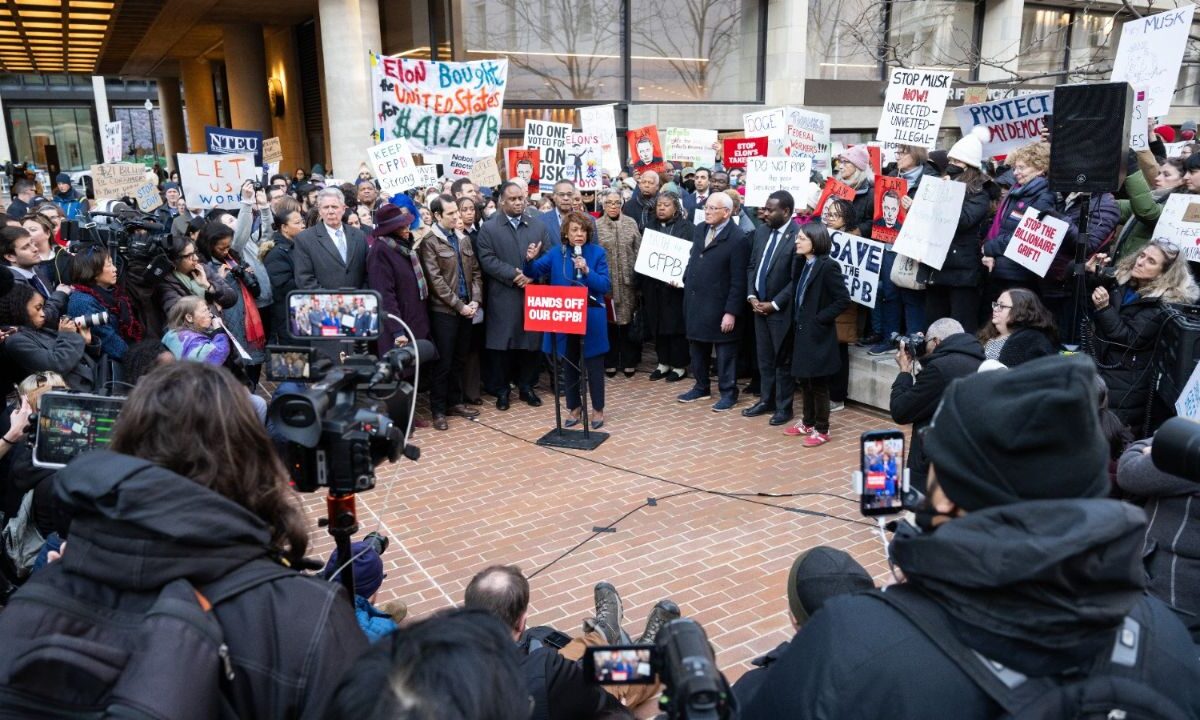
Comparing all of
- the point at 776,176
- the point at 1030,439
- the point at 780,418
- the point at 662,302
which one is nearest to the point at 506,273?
the point at 662,302

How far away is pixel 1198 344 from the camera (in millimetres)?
5082

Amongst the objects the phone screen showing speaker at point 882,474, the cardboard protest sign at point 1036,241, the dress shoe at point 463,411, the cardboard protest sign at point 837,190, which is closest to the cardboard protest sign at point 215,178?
the dress shoe at point 463,411

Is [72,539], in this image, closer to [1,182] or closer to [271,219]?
[271,219]

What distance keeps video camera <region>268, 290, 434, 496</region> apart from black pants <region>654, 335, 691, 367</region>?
6.60 meters

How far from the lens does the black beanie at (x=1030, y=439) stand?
1.54 meters

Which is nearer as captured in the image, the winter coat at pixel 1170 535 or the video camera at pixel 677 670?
the video camera at pixel 677 670

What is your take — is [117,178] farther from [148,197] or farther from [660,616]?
[660,616]

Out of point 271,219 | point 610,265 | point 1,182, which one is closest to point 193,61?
point 1,182

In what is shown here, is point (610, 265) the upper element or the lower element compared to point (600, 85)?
lower

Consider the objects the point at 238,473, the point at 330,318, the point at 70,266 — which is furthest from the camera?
Answer: the point at 70,266

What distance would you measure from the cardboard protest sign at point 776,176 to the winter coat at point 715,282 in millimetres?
868

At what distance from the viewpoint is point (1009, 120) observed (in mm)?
8773

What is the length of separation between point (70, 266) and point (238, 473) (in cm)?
541

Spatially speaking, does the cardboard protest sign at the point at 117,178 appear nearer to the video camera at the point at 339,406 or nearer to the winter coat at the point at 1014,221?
the video camera at the point at 339,406
